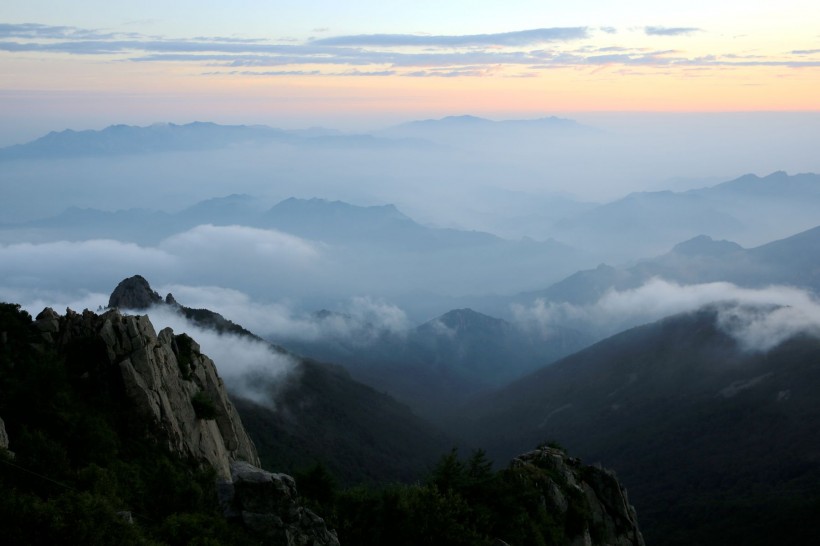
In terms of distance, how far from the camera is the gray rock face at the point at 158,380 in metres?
37.0

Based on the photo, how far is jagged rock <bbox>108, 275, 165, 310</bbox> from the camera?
124 metres

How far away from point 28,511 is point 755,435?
172m

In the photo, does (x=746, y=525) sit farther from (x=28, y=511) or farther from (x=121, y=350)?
(x=28, y=511)

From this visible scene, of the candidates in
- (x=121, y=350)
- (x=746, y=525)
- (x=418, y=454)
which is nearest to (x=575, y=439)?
(x=418, y=454)

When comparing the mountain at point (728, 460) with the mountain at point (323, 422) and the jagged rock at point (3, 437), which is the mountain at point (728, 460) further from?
the jagged rock at point (3, 437)

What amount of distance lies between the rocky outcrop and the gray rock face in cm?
1734

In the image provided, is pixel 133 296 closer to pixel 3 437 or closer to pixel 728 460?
pixel 3 437

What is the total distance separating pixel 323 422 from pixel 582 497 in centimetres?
10042

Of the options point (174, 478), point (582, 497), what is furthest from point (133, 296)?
point (174, 478)

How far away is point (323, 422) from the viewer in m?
138

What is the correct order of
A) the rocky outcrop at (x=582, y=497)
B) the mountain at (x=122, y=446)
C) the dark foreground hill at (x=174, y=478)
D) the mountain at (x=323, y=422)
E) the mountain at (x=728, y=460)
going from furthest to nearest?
the mountain at (x=323, y=422), the mountain at (x=728, y=460), the rocky outcrop at (x=582, y=497), the dark foreground hill at (x=174, y=478), the mountain at (x=122, y=446)

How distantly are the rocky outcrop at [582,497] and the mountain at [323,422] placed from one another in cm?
5100

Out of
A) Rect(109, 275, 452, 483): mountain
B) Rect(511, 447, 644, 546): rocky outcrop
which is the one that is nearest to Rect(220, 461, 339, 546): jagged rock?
Rect(511, 447, 644, 546): rocky outcrop

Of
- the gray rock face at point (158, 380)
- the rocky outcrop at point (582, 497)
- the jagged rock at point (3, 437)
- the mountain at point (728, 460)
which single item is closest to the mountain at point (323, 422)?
the mountain at point (728, 460)
